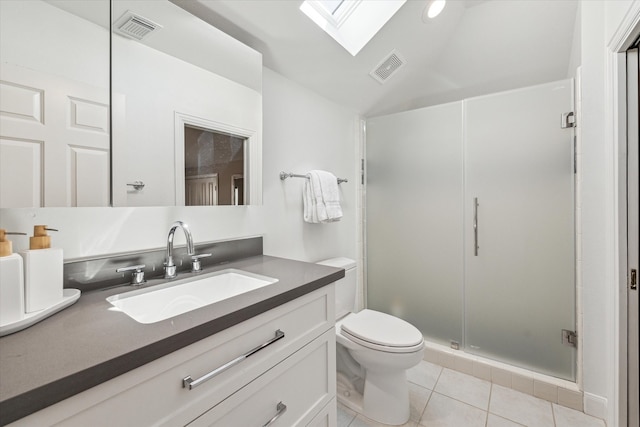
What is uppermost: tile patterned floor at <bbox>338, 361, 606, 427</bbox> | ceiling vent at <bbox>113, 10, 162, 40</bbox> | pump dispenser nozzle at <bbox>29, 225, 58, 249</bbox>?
ceiling vent at <bbox>113, 10, 162, 40</bbox>

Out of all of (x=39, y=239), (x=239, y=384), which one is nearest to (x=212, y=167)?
(x=39, y=239)

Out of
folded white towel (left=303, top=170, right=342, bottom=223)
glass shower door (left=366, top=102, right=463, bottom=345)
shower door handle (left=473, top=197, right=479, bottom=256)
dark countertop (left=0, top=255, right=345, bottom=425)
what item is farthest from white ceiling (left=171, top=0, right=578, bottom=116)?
dark countertop (left=0, top=255, right=345, bottom=425)

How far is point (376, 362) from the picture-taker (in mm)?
1494

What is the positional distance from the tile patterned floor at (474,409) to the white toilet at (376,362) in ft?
0.23

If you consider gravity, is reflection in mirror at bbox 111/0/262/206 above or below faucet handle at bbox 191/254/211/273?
above

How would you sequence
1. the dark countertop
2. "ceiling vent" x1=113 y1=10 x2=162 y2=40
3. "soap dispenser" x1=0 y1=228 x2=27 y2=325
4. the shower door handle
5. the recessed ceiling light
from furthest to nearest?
1. the shower door handle
2. the recessed ceiling light
3. "ceiling vent" x1=113 y1=10 x2=162 y2=40
4. "soap dispenser" x1=0 y1=228 x2=27 y2=325
5. the dark countertop

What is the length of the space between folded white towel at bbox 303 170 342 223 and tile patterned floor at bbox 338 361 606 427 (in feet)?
3.71

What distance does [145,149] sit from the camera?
1095 millimetres

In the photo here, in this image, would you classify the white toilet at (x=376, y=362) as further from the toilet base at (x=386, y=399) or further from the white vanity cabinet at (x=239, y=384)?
the white vanity cabinet at (x=239, y=384)

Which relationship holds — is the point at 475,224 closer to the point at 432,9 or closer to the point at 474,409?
the point at 474,409

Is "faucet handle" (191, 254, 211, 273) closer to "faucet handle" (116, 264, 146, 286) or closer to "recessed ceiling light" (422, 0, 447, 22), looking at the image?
"faucet handle" (116, 264, 146, 286)

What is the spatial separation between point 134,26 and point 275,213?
1046 mm

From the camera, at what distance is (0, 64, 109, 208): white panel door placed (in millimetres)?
813

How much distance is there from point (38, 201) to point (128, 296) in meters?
0.39
